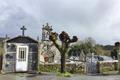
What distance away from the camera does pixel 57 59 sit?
4547 cm

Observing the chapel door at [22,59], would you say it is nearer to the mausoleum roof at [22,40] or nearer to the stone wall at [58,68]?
the mausoleum roof at [22,40]

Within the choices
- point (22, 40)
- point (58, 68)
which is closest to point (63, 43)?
point (58, 68)

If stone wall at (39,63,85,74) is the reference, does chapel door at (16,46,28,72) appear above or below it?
above

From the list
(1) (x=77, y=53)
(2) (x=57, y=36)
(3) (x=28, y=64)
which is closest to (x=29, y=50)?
(3) (x=28, y=64)

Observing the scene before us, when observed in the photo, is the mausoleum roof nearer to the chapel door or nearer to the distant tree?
the chapel door

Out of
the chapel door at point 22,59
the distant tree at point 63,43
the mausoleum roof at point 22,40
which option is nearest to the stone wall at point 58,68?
the chapel door at point 22,59

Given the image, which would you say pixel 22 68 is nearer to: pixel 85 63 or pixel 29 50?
pixel 29 50

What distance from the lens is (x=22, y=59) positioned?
128ft

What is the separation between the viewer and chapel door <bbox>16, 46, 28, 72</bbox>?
127 ft

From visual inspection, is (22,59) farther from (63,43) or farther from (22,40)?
(63,43)

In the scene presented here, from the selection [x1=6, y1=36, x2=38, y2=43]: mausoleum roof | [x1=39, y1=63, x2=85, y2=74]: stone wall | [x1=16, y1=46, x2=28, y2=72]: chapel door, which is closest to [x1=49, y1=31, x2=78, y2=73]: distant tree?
[x1=39, y1=63, x2=85, y2=74]: stone wall

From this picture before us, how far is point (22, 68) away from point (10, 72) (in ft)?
5.23

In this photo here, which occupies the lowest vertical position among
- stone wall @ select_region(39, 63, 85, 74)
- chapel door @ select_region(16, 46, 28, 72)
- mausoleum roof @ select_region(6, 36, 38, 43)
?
stone wall @ select_region(39, 63, 85, 74)

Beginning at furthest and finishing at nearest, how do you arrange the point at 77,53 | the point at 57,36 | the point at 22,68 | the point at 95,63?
the point at 77,53
the point at 95,63
the point at 22,68
the point at 57,36
